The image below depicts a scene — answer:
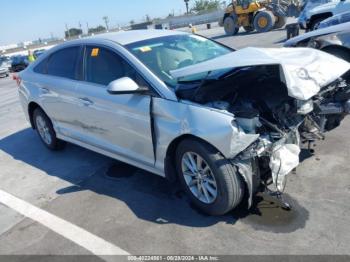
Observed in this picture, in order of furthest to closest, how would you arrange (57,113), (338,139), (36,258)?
(57,113)
(338,139)
(36,258)

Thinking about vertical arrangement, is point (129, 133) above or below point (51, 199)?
above

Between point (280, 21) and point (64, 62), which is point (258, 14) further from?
point (64, 62)

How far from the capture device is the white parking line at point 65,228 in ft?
11.0

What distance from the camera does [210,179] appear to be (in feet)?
11.5

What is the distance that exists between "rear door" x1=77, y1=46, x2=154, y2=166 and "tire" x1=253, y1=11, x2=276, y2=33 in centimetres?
1844

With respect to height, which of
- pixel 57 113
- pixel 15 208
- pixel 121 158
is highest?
pixel 57 113

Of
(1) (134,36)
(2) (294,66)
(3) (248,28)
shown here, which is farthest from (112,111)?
(3) (248,28)

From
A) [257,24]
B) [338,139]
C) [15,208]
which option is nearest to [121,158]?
[15,208]

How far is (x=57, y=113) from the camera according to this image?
5320mm

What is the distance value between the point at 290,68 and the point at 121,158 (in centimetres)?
216

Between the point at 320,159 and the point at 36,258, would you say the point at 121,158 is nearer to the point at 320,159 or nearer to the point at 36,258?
the point at 36,258

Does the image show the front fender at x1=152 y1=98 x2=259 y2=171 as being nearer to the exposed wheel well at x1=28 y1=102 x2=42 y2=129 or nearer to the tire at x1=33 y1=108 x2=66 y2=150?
the tire at x1=33 y1=108 x2=66 y2=150

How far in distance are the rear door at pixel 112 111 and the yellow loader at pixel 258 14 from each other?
18592 mm

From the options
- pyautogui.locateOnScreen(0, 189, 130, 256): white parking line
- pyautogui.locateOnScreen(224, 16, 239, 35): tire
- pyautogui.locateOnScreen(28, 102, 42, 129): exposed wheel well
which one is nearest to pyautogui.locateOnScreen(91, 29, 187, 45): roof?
pyautogui.locateOnScreen(28, 102, 42, 129): exposed wheel well
